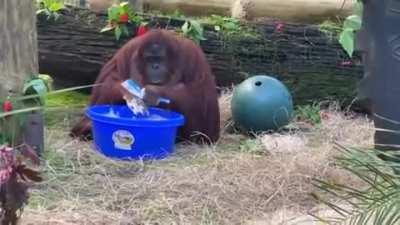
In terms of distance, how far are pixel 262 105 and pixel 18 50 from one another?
4.06 ft

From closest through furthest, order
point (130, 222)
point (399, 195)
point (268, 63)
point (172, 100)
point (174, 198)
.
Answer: point (399, 195), point (130, 222), point (174, 198), point (172, 100), point (268, 63)

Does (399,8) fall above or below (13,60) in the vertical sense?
above

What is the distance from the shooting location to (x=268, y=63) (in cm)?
425

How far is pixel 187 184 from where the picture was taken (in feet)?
9.18

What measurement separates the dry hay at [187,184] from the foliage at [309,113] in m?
0.49

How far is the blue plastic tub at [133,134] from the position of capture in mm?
3088

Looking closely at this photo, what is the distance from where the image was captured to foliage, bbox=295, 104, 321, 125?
158 inches

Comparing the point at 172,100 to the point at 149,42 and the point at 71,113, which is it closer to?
the point at 149,42

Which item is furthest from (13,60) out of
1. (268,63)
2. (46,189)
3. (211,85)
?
(268,63)

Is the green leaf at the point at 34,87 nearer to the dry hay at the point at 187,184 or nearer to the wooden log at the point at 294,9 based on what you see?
the dry hay at the point at 187,184

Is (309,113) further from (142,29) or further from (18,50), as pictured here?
(18,50)

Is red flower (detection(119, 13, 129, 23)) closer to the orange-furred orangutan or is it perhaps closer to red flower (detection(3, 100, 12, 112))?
the orange-furred orangutan

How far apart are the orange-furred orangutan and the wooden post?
21.9 inches

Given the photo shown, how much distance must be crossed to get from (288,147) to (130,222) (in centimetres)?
111
